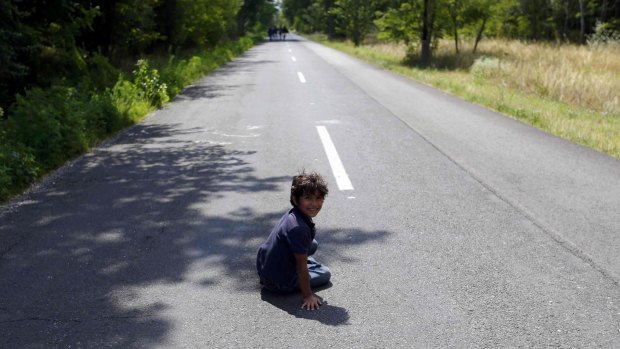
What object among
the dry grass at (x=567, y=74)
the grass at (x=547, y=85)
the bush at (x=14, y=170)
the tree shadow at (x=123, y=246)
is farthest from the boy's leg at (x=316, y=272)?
the dry grass at (x=567, y=74)

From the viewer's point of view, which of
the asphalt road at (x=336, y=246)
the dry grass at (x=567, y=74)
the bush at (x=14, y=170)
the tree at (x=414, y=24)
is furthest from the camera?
the tree at (x=414, y=24)

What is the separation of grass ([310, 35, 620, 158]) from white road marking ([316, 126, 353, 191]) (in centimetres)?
428

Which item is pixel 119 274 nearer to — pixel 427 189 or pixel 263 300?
pixel 263 300

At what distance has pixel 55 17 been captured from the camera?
12.5 metres

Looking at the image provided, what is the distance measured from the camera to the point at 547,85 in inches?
632

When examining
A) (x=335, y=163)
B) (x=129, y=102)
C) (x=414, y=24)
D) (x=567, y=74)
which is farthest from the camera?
(x=414, y=24)

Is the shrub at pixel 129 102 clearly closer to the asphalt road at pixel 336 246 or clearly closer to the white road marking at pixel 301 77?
the asphalt road at pixel 336 246

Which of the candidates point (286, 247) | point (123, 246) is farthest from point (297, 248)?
point (123, 246)

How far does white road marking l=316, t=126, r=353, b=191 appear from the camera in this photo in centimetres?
657

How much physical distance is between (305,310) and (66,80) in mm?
12013

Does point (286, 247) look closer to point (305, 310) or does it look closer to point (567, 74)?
point (305, 310)

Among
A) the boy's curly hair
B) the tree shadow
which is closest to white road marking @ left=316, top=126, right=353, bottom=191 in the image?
the tree shadow

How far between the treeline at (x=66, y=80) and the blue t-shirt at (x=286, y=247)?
12.6ft

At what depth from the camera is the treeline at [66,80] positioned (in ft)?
24.6
